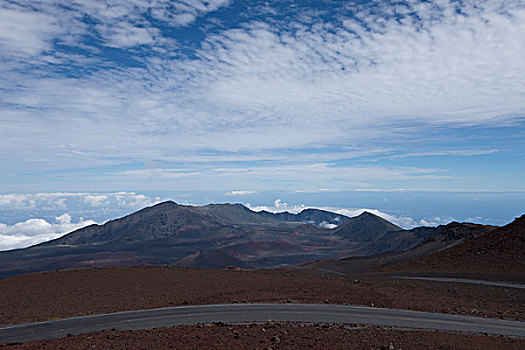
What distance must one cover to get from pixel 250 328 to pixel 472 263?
39490mm

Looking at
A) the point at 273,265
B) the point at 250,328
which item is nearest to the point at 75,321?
the point at 250,328

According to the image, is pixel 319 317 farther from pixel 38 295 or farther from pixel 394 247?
pixel 394 247

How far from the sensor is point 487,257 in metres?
46.2

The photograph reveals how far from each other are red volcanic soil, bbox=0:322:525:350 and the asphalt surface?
1897 millimetres

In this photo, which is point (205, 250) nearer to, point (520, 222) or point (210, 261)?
point (210, 261)

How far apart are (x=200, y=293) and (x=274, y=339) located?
14.7 m

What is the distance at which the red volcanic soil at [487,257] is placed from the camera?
42.6 meters

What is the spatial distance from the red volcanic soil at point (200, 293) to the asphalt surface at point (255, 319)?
5.99ft

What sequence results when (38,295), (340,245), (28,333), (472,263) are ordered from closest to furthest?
(28,333), (38,295), (472,263), (340,245)

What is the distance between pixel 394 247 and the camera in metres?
132

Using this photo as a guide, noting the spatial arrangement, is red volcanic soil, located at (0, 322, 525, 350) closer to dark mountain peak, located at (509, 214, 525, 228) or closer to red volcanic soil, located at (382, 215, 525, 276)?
red volcanic soil, located at (382, 215, 525, 276)

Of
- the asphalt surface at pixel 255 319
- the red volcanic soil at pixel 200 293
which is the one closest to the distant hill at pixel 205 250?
the red volcanic soil at pixel 200 293

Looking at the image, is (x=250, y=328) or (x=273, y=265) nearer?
(x=250, y=328)

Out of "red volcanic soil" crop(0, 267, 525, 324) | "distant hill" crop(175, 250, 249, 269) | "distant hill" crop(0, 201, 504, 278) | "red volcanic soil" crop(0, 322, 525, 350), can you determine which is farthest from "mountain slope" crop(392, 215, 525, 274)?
"distant hill" crop(175, 250, 249, 269)
